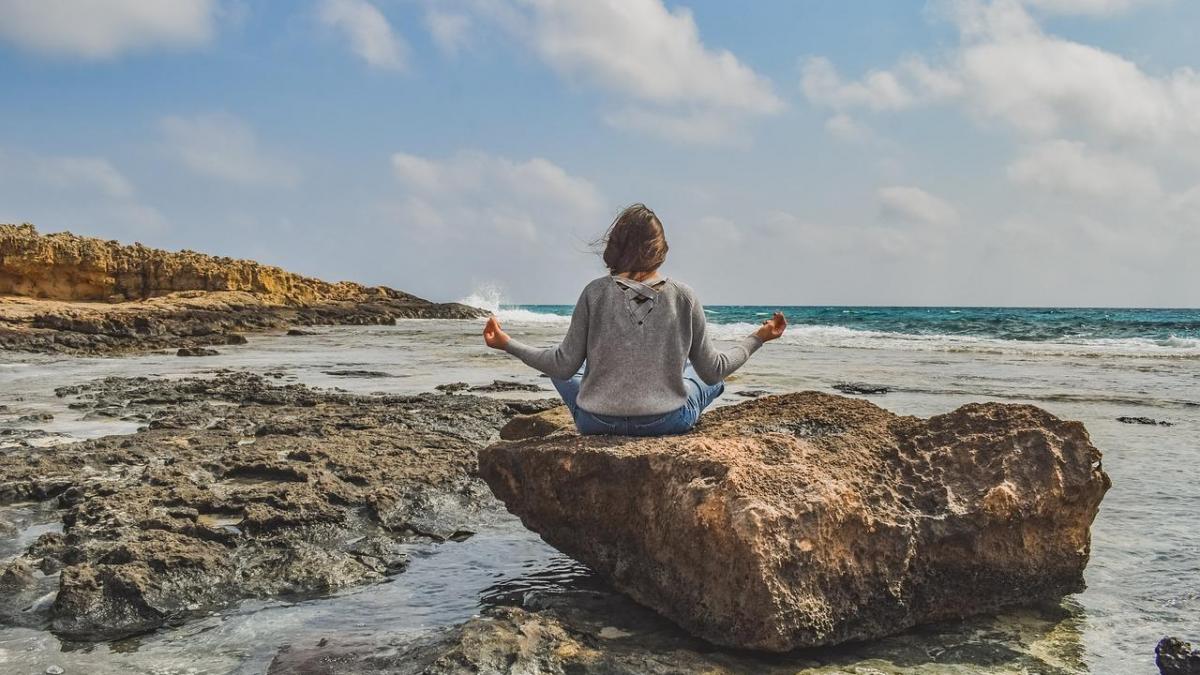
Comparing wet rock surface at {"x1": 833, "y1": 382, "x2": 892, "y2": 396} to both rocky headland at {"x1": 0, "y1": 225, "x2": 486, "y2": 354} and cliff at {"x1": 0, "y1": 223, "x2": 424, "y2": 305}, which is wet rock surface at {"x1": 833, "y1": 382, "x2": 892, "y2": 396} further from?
cliff at {"x1": 0, "y1": 223, "x2": 424, "y2": 305}

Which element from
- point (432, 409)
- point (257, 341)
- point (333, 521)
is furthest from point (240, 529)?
point (257, 341)

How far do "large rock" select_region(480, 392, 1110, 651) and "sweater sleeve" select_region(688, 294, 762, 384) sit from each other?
0.28 metres

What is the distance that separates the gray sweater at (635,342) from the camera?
401cm

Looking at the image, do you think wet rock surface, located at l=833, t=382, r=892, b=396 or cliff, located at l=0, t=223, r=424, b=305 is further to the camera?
cliff, located at l=0, t=223, r=424, b=305

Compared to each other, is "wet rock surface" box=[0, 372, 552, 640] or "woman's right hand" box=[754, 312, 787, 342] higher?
"woman's right hand" box=[754, 312, 787, 342]

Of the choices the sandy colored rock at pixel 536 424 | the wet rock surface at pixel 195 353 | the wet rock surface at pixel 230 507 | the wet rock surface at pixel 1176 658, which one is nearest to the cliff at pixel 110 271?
the wet rock surface at pixel 195 353

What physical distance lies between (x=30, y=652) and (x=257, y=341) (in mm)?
21089

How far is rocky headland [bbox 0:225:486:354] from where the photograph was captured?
21.8 meters

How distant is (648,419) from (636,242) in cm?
84

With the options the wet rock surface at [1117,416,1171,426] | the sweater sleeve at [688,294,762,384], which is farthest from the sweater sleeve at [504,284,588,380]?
the wet rock surface at [1117,416,1171,426]

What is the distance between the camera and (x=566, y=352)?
164 inches

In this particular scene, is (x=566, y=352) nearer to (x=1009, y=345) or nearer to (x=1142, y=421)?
(x=1142, y=421)

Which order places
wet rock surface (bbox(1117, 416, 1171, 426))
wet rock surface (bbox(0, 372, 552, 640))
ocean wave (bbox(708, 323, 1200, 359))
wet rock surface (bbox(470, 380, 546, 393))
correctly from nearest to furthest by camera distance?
wet rock surface (bbox(0, 372, 552, 640)), wet rock surface (bbox(1117, 416, 1171, 426)), wet rock surface (bbox(470, 380, 546, 393)), ocean wave (bbox(708, 323, 1200, 359))

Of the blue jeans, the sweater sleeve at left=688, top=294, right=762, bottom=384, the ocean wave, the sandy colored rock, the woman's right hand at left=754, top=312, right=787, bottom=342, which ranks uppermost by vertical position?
the woman's right hand at left=754, top=312, right=787, bottom=342
